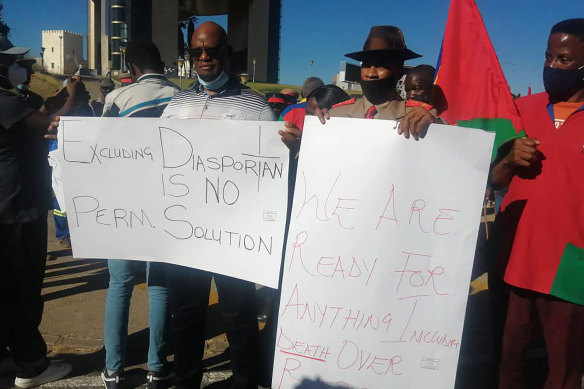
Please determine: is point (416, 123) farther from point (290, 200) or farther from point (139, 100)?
point (139, 100)

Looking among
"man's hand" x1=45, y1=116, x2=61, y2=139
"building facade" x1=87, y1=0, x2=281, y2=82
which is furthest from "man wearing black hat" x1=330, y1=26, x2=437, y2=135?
"building facade" x1=87, y1=0, x2=281, y2=82

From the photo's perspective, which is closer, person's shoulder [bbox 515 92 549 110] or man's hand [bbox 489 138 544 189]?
man's hand [bbox 489 138 544 189]

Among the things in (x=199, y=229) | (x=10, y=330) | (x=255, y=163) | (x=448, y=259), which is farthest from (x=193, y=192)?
(x=10, y=330)

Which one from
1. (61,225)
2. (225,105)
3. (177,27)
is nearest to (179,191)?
(225,105)

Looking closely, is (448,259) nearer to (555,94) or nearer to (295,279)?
(295,279)

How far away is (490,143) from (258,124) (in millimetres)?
994

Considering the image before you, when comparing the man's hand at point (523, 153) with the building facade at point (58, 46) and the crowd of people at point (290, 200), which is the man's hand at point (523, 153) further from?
the building facade at point (58, 46)

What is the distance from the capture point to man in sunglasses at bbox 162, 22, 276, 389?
2260 millimetres

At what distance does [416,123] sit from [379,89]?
1.32 ft

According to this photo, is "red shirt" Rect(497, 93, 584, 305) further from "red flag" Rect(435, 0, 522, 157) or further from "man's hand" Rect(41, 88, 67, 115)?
"man's hand" Rect(41, 88, 67, 115)

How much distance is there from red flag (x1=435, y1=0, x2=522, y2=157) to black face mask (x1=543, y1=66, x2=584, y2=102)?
0.54 feet

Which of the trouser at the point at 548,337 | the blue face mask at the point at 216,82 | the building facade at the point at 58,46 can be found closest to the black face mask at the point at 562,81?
the trouser at the point at 548,337

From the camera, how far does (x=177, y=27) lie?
43.4m

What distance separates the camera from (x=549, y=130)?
195 cm
